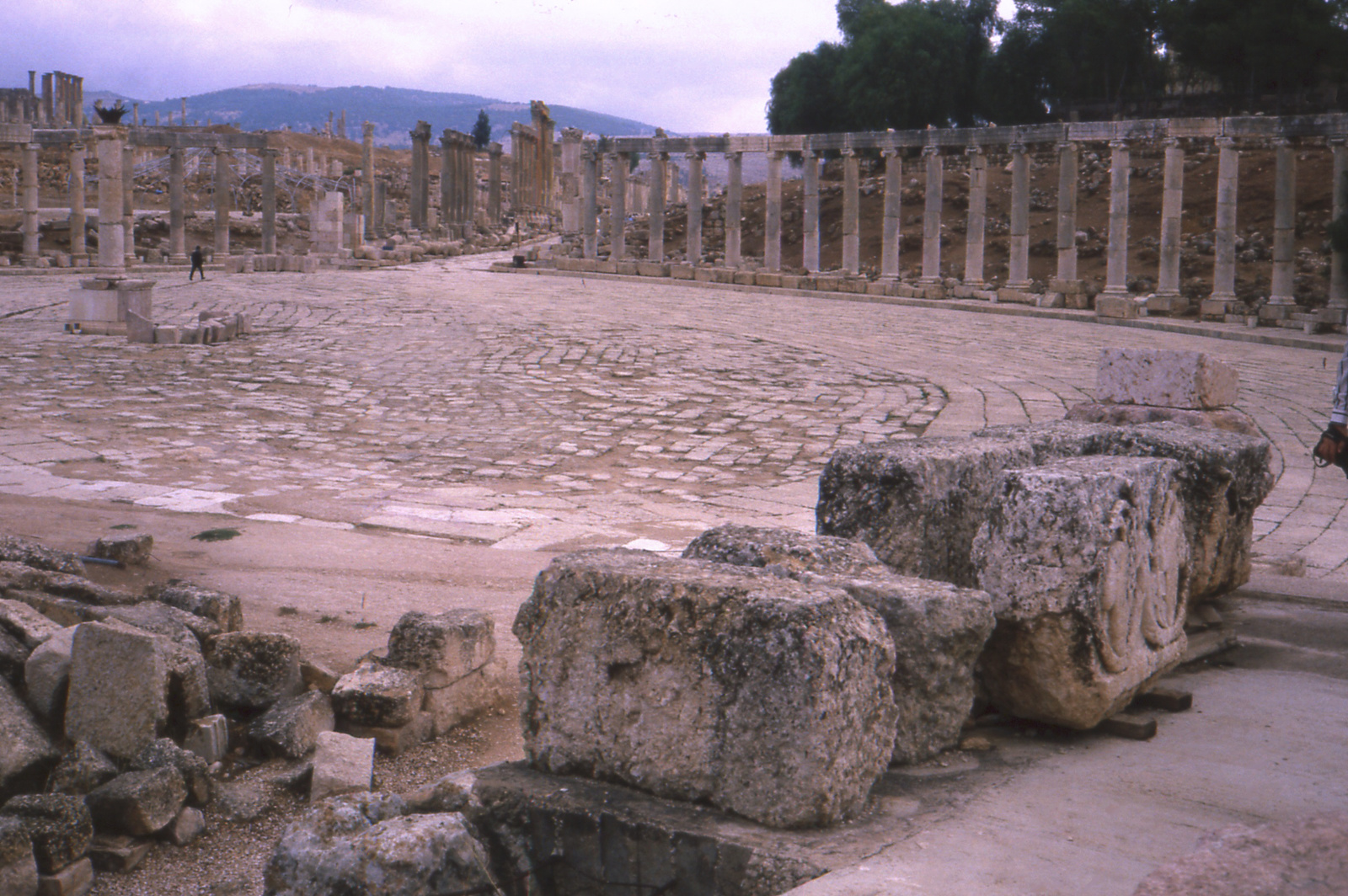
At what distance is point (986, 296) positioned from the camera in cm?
3133

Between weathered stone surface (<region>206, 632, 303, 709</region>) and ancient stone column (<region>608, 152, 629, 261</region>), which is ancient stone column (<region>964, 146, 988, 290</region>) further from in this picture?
weathered stone surface (<region>206, 632, 303, 709</region>)

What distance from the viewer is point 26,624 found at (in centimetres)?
507

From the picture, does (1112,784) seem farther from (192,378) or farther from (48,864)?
(192,378)

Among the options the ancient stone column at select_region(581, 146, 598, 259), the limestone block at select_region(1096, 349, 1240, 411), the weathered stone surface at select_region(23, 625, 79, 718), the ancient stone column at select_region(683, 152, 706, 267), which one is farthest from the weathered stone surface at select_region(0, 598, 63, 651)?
the ancient stone column at select_region(581, 146, 598, 259)

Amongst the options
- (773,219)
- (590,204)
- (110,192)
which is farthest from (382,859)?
(590,204)

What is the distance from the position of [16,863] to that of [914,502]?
3.28m

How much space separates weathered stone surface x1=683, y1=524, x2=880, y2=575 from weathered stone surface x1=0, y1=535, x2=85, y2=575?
3.78 metres

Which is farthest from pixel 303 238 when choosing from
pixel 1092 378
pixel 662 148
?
pixel 1092 378

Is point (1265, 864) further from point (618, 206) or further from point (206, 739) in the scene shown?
point (618, 206)

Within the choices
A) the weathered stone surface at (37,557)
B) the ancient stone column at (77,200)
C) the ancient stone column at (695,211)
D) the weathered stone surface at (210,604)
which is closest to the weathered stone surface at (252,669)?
the weathered stone surface at (210,604)

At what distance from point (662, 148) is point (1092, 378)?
1039 inches

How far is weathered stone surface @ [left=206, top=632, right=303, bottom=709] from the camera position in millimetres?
5133

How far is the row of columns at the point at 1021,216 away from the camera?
88.5 ft

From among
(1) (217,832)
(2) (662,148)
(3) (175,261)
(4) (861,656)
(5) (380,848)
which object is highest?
(2) (662,148)
